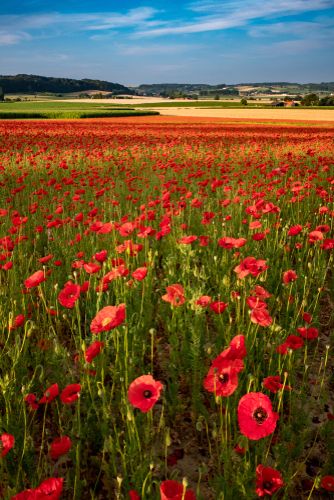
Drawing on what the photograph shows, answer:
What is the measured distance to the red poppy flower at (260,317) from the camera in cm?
174

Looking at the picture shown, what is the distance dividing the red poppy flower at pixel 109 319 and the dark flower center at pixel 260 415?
0.58 meters

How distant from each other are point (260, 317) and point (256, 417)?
582 millimetres

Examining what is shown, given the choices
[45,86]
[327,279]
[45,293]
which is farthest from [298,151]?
[45,86]

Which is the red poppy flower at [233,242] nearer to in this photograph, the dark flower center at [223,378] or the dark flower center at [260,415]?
the dark flower center at [223,378]

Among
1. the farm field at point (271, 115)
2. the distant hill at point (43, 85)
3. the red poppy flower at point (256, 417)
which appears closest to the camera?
the red poppy flower at point (256, 417)

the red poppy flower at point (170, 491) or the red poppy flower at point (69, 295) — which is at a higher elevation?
the red poppy flower at point (69, 295)

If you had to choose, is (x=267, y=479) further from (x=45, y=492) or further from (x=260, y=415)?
(x=45, y=492)

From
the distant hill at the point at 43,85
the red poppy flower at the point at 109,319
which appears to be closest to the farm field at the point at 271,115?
the red poppy flower at the point at 109,319

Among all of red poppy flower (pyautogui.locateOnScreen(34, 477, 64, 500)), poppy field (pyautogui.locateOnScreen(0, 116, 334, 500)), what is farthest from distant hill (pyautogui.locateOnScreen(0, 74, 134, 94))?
red poppy flower (pyautogui.locateOnScreen(34, 477, 64, 500))

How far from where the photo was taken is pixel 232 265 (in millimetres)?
3502

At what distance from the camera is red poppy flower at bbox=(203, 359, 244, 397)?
4.50 ft

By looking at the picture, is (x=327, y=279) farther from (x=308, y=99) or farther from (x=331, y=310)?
(x=308, y=99)

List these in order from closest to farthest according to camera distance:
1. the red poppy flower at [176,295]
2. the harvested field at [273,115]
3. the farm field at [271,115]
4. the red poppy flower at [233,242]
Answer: the red poppy flower at [176,295]
the red poppy flower at [233,242]
the farm field at [271,115]
the harvested field at [273,115]

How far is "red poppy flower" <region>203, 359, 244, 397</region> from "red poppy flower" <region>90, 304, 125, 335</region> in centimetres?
40
